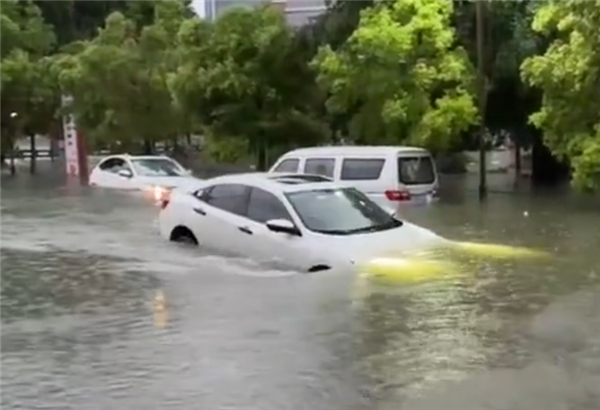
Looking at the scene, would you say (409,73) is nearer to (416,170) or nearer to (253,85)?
(416,170)

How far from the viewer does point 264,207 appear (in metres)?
15.8

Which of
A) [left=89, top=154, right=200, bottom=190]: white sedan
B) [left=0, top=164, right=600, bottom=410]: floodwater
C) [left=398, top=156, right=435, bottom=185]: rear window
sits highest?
[left=398, top=156, right=435, bottom=185]: rear window

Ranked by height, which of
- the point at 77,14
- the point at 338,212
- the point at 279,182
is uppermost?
the point at 77,14

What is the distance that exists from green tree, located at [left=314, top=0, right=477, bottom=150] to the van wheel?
1151cm

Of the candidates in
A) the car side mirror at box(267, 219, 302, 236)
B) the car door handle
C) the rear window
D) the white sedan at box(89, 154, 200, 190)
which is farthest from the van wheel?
the white sedan at box(89, 154, 200, 190)

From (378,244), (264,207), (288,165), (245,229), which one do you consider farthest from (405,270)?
(288,165)

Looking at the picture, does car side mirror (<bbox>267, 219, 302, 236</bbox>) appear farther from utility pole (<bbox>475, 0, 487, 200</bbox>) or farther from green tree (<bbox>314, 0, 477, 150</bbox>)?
utility pole (<bbox>475, 0, 487, 200</bbox>)

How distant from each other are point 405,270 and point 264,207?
2405mm

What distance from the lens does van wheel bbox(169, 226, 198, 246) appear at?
17328mm

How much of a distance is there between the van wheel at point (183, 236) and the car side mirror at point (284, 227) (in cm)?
222

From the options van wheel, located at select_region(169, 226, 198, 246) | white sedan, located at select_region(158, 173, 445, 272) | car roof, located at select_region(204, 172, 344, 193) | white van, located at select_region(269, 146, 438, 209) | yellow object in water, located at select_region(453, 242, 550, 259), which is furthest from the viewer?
white van, located at select_region(269, 146, 438, 209)

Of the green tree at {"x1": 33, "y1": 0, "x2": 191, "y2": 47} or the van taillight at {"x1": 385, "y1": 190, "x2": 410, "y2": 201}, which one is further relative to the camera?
the green tree at {"x1": 33, "y1": 0, "x2": 191, "y2": 47}

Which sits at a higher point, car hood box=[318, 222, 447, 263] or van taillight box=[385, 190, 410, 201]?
car hood box=[318, 222, 447, 263]

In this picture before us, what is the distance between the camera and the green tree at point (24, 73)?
1789 inches
